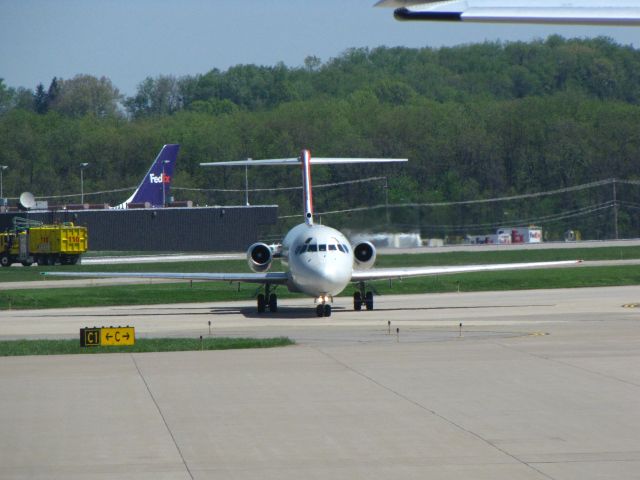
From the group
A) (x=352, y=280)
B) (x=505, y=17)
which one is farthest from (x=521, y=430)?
(x=352, y=280)

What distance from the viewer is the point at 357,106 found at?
405 ft

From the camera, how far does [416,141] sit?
11038 centimetres

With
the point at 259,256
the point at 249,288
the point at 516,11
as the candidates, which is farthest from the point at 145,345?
the point at 249,288

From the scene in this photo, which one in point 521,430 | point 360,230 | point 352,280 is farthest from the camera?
point 360,230

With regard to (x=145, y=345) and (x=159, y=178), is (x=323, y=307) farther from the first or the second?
(x=159, y=178)

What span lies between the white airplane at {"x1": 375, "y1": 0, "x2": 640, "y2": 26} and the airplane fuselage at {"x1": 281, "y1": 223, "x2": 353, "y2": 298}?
24721 millimetres

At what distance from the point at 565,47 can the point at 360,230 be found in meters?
114

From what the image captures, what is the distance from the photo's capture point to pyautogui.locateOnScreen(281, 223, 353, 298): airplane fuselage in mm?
30375

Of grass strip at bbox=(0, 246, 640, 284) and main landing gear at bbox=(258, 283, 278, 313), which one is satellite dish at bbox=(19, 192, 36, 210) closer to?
grass strip at bbox=(0, 246, 640, 284)

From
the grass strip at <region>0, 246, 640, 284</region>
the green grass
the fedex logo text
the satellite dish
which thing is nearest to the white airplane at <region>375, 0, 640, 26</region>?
the green grass

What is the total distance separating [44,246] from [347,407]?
5644cm

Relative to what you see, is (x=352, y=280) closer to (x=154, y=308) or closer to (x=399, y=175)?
(x=154, y=308)

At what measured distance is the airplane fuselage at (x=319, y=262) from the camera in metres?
30.4

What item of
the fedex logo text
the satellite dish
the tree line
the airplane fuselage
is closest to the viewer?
the airplane fuselage
